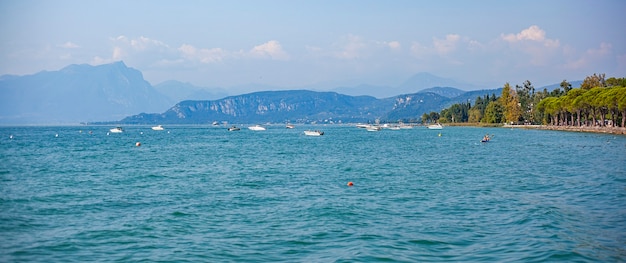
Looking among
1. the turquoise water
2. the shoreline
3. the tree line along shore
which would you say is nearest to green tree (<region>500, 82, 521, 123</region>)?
the tree line along shore

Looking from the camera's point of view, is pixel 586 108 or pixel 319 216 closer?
pixel 319 216

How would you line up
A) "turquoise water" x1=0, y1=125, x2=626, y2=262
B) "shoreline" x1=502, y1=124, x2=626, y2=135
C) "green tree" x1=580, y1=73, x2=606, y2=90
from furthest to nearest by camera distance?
"green tree" x1=580, y1=73, x2=606, y2=90 → "shoreline" x1=502, y1=124, x2=626, y2=135 → "turquoise water" x1=0, y1=125, x2=626, y2=262

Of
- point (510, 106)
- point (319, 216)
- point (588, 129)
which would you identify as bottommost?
point (319, 216)

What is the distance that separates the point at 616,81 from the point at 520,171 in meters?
126

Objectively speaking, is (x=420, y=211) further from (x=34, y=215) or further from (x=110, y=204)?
(x=34, y=215)

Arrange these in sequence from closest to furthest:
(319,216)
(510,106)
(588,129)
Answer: (319,216) → (588,129) → (510,106)

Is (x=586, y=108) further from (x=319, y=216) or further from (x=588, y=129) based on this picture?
(x=319, y=216)

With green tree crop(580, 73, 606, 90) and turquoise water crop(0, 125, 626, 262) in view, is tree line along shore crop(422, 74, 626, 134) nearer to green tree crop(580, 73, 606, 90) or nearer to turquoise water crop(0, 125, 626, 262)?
green tree crop(580, 73, 606, 90)

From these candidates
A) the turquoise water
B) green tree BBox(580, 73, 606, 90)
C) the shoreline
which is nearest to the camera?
the turquoise water

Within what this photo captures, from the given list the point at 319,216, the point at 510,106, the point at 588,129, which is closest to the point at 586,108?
the point at 588,129

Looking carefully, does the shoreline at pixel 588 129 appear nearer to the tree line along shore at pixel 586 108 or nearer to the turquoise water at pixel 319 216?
the tree line along shore at pixel 586 108

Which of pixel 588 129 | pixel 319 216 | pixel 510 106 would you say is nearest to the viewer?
pixel 319 216

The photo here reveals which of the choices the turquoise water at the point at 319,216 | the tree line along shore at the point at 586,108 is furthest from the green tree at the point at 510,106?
the turquoise water at the point at 319,216

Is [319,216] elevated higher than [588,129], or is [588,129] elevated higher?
[588,129]
